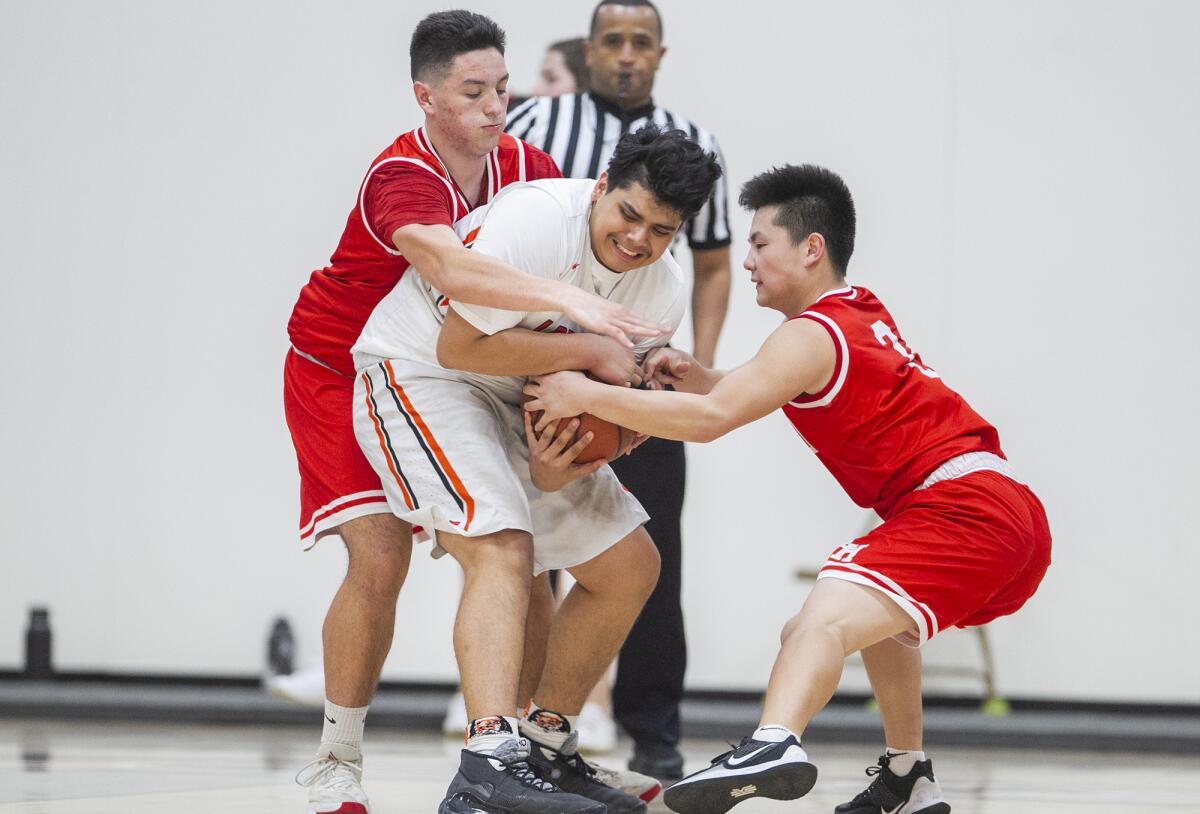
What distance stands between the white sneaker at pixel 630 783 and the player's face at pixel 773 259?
3.83 ft

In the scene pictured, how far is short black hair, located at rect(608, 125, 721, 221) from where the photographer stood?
2.91 m

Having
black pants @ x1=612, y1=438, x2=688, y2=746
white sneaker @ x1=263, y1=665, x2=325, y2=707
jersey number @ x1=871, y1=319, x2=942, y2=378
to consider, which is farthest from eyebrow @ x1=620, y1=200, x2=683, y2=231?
white sneaker @ x1=263, y1=665, x2=325, y2=707

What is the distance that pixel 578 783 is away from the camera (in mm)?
3199

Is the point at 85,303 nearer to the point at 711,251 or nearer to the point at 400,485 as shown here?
the point at 711,251

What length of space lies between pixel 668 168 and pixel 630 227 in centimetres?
15

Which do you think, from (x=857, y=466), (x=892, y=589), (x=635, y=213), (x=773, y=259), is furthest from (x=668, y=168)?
(x=892, y=589)

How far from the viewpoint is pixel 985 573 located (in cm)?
304

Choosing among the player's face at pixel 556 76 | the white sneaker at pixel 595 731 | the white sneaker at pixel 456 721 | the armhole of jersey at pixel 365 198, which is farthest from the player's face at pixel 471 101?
the white sneaker at pixel 456 721

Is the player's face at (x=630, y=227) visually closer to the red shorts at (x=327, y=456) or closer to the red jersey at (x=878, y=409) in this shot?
the red jersey at (x=878, y=409)

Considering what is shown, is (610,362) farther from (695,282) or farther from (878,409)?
(695,282)

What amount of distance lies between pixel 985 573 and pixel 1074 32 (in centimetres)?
367

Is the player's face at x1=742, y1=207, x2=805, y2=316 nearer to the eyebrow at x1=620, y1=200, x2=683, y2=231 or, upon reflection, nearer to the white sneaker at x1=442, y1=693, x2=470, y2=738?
the eyebrow at x1=620, y1=200, x2=683, y2=231

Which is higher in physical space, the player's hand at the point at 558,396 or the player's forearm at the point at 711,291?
the player's forearm at the point at 711,291

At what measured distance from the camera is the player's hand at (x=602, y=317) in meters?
2.79
